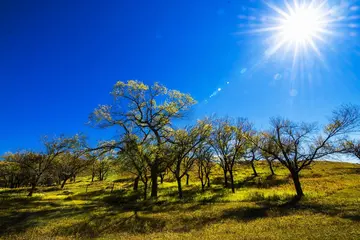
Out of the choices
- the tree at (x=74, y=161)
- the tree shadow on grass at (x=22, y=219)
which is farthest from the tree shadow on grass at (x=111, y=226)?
the tree at (x=74, y=161)

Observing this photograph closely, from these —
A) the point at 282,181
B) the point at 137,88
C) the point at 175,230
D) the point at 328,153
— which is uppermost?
the point at 137,88

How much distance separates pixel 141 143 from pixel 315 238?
23.0m

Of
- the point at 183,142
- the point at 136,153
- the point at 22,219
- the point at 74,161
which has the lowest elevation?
the point at 22,219

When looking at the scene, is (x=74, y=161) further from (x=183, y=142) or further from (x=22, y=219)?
(x=183, y=142)

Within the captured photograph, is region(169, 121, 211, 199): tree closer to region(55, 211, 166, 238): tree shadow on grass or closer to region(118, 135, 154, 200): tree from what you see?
region(118, 135, 154, 200): tree

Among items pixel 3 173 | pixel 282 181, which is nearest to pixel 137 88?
pixel 282 181

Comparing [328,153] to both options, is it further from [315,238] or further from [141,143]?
[141,143]

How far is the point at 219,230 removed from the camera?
13477mm

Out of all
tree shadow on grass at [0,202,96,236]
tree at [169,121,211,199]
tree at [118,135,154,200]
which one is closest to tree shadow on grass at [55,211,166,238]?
tree shadow on grass at [0,202,96,236]

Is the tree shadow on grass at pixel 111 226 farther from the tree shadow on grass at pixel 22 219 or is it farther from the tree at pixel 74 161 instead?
the tree at pixel 74 161

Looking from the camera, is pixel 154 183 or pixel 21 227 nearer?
pixel 21 227

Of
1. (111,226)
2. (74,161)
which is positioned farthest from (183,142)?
(74,161)

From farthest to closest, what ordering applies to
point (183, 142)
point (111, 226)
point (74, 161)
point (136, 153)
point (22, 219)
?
point (74, 161)
point (183, 142)
point (136, 153)
point (22, 219)
point (111, 226)

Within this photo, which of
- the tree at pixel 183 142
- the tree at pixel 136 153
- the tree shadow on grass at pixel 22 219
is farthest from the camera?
the tree at pixel 183 142
